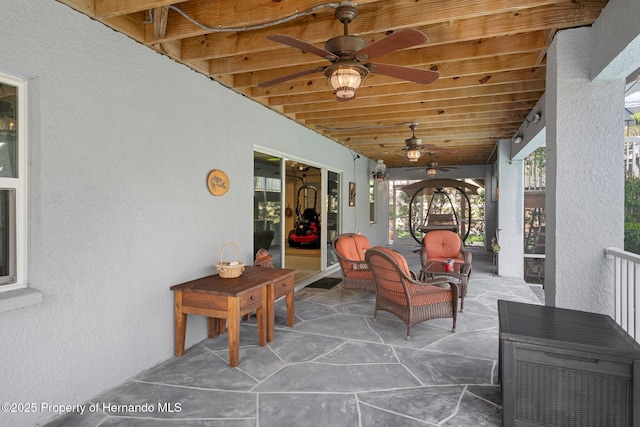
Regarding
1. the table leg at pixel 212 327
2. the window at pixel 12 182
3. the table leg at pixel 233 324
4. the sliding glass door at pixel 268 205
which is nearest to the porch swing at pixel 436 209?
the sliding glass door at pixel 268 205

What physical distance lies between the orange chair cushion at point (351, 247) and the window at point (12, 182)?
368 cm

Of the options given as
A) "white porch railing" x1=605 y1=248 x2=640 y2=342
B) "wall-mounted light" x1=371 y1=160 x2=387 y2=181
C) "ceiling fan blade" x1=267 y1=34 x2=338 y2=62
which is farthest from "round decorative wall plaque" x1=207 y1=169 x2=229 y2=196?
"wall-mounted light" x1=371 y1=160 x2=387 y2=181

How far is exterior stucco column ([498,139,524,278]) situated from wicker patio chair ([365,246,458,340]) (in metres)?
3.79

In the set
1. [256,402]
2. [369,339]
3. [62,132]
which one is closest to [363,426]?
[256,402]

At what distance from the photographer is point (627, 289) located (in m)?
2.47

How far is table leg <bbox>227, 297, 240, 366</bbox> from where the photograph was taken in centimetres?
286

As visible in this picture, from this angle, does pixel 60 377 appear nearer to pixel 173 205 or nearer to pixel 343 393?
pixel 173 205

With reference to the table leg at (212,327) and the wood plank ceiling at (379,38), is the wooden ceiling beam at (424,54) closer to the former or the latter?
the wood plank ceiling at (379,38)

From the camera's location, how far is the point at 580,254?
267cm

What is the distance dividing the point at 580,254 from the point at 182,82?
11.8 ft

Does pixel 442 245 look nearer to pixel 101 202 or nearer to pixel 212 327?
pixel 212 327

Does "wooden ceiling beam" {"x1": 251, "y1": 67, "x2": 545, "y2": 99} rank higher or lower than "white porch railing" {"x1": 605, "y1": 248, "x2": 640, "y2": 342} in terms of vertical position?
higher

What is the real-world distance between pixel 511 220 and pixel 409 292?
4443mm

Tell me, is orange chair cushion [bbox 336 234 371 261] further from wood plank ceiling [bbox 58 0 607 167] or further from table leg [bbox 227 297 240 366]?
table leg [bbox 227 297 240 366]
